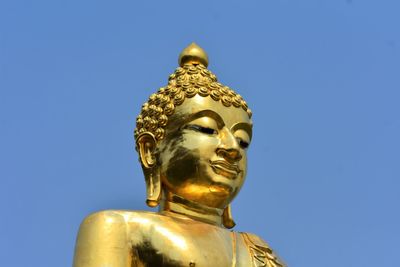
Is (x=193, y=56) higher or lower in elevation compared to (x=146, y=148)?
higher

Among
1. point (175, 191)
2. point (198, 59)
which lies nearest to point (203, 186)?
point (175, 191)

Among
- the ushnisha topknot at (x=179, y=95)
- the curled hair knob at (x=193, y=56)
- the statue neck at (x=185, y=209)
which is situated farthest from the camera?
the curled hair knob at (x=193, y=56)

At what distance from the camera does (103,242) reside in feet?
24.0

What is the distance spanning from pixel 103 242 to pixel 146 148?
3.81 ft

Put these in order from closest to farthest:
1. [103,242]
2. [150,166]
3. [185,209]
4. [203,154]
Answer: [103,242] < [203,154] < [185,209] < [150,166]

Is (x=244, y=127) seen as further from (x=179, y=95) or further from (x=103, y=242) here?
(x=103, y=242)

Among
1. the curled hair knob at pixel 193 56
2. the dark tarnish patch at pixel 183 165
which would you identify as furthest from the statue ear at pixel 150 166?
the curled hair knob at pixel 193 56

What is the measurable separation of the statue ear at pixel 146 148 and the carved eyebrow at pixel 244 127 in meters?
0.73

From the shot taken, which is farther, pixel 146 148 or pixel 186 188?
pixel 146 148

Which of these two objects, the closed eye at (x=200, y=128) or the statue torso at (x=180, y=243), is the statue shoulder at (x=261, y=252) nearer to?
the statue torso at (x=180, y=243)

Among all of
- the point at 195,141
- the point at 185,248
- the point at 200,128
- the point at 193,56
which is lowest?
the point at 185,248

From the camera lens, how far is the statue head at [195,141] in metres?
7.79

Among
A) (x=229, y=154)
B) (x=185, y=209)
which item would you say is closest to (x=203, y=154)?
(x=229, y=154)

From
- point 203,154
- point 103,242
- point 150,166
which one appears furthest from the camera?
point 150,166
